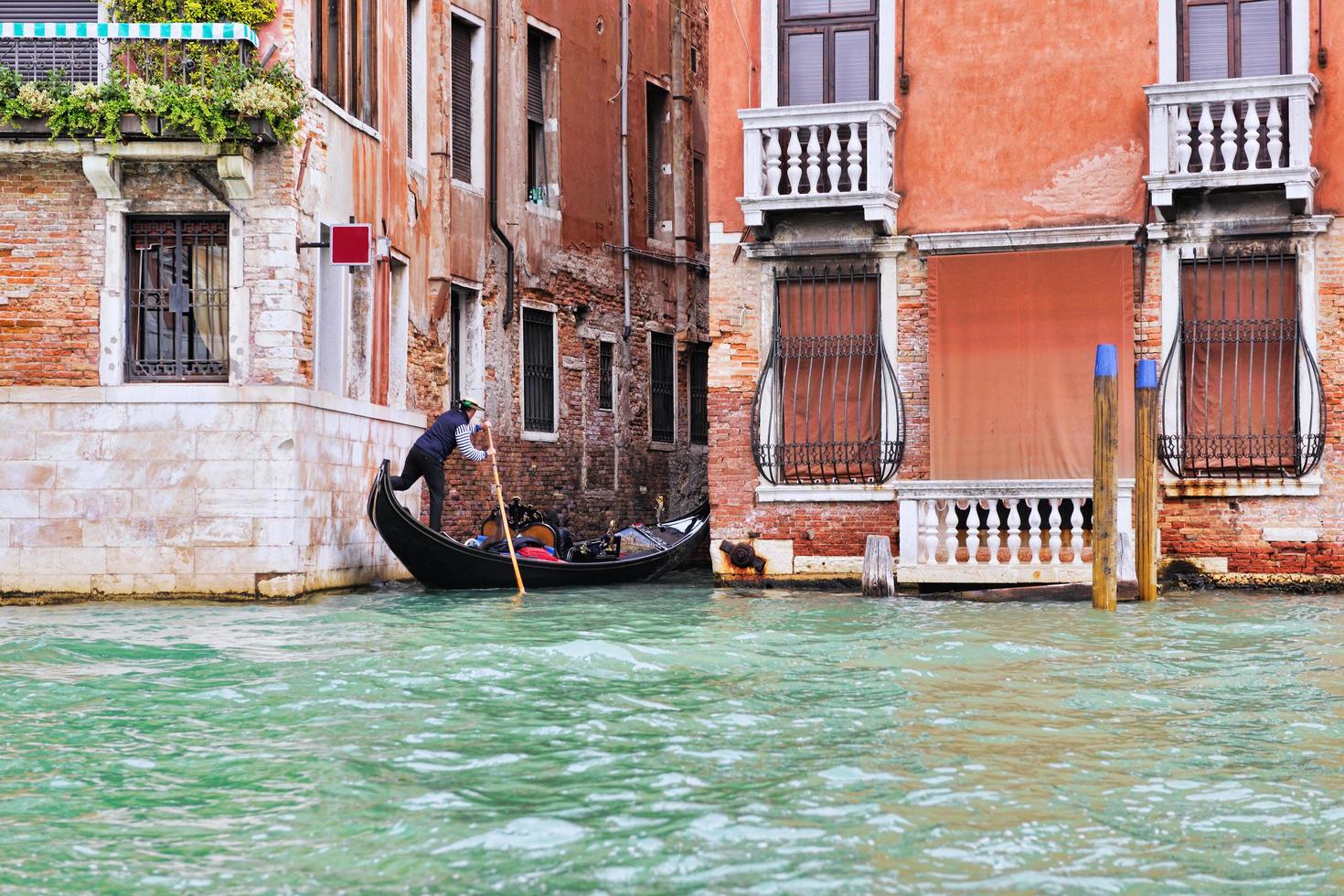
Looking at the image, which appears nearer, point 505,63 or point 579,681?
point 579,681

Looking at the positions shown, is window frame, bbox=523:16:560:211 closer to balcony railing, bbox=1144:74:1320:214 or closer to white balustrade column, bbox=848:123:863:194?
white balustrade column, bbox=848:123:863:194

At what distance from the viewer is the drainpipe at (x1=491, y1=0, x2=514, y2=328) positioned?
48.5 ft

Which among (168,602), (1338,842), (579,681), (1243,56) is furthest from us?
(1243,56)

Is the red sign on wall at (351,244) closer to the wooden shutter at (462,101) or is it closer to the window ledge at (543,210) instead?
the wooden shutter at (462,101)

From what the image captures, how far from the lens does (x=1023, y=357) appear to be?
39.0 feet

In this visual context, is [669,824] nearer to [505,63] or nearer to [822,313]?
[822,313]

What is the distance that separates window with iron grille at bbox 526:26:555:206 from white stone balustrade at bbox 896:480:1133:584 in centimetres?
535

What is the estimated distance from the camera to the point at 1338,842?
469cm

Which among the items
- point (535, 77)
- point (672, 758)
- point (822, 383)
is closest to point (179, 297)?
point (822, 383)

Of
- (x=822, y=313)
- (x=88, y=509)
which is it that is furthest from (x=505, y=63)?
(x=88, y=509)

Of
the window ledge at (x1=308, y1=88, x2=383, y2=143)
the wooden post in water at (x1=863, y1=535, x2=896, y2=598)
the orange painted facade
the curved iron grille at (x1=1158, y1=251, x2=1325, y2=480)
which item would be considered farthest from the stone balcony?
the curved iron grille at (x1=1158, y1=251, x2=1325, y2=480)

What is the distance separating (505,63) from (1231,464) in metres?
6.79

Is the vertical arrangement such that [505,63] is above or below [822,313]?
above

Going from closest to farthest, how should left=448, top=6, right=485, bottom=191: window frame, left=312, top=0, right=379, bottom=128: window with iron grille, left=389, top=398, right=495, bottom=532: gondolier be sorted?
1. left=312, top=0, right=379, bottom=128: window with iron grille
2. left=389, top=398, right=495, bottom=532: gondolier
3. left=448, top=6, right=485, bottom=191: window frame
